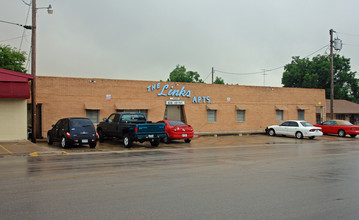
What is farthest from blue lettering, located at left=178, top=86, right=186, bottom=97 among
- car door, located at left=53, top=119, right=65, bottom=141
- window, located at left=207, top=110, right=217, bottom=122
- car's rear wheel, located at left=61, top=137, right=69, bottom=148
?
car's rear wheel, located at left=61, top=137, right=69, bottom=148

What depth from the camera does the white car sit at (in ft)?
89.3

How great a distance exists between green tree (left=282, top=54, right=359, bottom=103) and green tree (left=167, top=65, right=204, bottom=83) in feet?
75.2

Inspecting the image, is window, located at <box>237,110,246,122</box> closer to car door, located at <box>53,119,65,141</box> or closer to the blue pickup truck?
the blue pickup truck

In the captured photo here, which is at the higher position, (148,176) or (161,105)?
(161,105)

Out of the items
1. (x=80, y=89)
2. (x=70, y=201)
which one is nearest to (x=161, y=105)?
(x=80, y=89)

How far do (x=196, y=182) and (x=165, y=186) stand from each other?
0.95 m

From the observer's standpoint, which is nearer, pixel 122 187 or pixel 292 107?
pixel 122 187

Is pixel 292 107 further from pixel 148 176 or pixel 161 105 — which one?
pixel 148 176

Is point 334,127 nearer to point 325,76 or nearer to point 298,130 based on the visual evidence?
point 298,130

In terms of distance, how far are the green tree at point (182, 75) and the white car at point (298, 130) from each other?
4764 centimetres

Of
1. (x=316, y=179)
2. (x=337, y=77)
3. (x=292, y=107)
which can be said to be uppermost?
(x=337, y=77)

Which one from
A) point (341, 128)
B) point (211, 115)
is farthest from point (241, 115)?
point (341, 128)

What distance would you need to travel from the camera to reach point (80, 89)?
25.6 m

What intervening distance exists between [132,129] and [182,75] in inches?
2368
